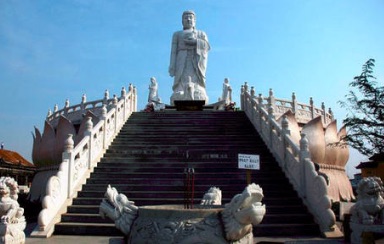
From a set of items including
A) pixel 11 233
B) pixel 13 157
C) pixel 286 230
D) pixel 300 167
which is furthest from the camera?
pixel 13 157

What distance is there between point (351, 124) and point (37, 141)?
12.2m

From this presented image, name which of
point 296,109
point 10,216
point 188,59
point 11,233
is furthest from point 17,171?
point 11,233

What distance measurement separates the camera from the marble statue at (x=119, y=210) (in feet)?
14.3

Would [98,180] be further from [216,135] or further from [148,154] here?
[216,135]

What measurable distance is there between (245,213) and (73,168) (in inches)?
238

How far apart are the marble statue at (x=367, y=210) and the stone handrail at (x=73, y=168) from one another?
5.57 meters

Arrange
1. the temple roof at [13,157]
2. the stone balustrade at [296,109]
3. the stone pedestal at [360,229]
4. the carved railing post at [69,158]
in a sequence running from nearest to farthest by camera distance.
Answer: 1. the stone pedestal at [360,229]
2. the carved railing post at [69,158]
3. the stone balustrade at [296,109]
4. the temple roof at [13,157]

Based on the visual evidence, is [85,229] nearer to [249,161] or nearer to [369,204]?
[249,161]

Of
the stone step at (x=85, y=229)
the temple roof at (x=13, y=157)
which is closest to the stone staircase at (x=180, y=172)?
the stone step at (x=85, y=229)

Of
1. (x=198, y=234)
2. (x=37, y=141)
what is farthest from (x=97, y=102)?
(x=198, y=234)

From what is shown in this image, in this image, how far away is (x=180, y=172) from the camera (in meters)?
10.0

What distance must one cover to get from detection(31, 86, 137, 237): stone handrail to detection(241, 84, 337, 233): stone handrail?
191 inches

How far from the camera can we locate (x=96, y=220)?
8008 millimetres

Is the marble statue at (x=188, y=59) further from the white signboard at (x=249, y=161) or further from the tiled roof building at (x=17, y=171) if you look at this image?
the white signboard at (x=249, y=161)
